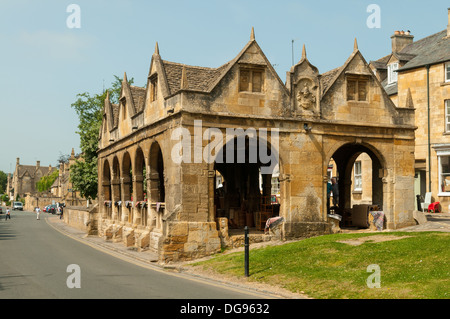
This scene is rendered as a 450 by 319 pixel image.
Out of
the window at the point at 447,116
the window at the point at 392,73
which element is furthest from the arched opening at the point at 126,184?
the window at the point at 392,73

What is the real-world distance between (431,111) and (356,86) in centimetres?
1465

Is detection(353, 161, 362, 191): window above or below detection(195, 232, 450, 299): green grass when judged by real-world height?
above

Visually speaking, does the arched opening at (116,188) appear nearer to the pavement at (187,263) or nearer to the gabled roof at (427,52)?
the pavement at (187,263)

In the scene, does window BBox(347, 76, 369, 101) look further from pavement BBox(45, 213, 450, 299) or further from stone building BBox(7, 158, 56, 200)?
stone building BBox(7, 158, 56, 200)

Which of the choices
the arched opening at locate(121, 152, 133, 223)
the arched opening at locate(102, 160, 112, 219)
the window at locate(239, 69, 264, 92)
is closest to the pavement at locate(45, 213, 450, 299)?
the arched opening at locate(121, 152, 133, 223)

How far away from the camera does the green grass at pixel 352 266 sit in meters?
12.1

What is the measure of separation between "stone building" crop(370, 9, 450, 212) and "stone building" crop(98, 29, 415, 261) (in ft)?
36.1

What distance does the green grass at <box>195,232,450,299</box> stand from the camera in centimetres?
1213

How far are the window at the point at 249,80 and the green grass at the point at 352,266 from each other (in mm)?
6362

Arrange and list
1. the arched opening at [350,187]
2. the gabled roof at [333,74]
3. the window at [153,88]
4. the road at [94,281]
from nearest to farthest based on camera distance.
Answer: the road at [94,281]
the gabled roof at [333,74]
the window at [153,88]
the arched opening at [350,187]

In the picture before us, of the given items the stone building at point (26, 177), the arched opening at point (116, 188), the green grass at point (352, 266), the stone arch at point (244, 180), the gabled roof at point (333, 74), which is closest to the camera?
the green grass at point (352, 266)

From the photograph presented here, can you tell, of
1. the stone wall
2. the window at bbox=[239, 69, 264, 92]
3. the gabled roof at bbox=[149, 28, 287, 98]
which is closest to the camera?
the gabled roof at bbox=[149, 28, 287, 98]

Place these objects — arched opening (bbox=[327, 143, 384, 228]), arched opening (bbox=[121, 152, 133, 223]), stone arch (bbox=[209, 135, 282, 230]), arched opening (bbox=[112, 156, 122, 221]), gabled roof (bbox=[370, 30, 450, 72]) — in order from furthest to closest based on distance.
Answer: gabled roof (bbox=[370, 30, 450, 72])
arched opening (bbox=[112, 156, 122, 221])
arched opening (bbox=[121, 152, 133, 223])
stone arch (bbox=[209, 135, 282, 230])
arched opening (bbox=[327, 143, 384, 228])
